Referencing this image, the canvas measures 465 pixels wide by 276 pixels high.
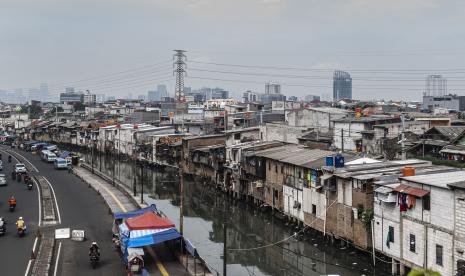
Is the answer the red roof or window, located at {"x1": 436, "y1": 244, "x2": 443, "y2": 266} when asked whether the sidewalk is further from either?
window, located at {"x1": 436, "y1": 244, "x2": 443, "y2": 266}

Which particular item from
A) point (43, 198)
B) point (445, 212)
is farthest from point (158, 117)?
point (445, 212)

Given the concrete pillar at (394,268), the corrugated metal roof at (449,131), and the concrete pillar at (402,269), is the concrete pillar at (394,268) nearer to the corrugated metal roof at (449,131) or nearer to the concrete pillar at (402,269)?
the concrete pillar at (402,269)

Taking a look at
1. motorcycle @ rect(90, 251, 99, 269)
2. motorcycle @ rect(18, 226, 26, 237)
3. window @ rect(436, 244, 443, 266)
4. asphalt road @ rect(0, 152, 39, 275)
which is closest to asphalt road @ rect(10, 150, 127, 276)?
motorcycle @ rect(90, 251, 99, 269)

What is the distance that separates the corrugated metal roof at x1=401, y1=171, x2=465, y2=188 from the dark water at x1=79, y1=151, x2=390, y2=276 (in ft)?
17.6

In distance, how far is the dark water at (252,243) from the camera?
32.4 metres

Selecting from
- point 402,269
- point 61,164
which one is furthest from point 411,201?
point 61,164

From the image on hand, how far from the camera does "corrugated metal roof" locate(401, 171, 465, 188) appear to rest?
85.8 feet

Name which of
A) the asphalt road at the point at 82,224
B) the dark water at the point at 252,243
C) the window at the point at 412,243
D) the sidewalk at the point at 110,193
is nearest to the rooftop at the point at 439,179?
the window at the point at 412,243

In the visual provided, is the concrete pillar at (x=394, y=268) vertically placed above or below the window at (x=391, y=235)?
below

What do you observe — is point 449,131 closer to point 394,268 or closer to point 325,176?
point 325,176

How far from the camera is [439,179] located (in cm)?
2725

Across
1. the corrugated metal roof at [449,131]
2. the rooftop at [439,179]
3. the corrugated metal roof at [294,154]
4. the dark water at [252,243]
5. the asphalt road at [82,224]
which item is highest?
the corrugated metal roof at [449,131]

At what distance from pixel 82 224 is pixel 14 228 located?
172 inches

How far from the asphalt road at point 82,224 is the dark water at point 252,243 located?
6.19m
